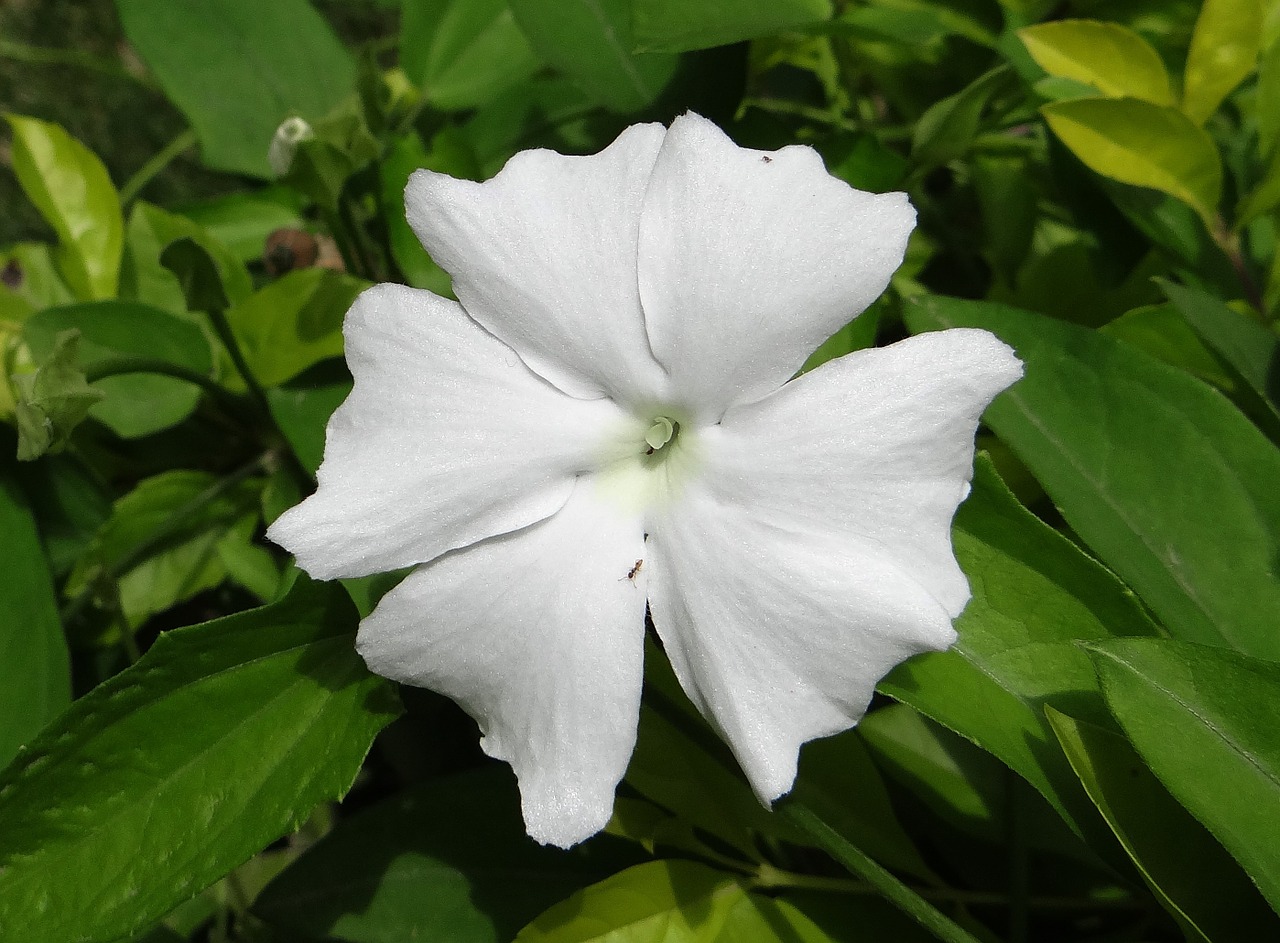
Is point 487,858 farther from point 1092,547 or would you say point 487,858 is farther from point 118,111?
point 118,111

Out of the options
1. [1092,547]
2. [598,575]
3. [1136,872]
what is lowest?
[1136,872]

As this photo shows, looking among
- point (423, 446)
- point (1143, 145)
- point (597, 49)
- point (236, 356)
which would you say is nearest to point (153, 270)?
point (236, 356)

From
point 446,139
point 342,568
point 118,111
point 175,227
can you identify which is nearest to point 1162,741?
point 342,568

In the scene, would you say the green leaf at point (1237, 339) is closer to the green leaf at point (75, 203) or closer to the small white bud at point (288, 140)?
the small white bud at point (288, 140)

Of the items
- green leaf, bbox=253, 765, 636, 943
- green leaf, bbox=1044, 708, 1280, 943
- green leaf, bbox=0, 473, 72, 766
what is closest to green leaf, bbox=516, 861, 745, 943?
green leaf, bbox=253, 765, 636, 943

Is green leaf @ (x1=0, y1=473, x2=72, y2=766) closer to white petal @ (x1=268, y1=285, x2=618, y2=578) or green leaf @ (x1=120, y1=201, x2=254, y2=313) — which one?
green leaf @ (x1=120, y1=201, x2=254, y2=313)

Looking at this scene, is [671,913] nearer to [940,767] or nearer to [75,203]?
[940,767]

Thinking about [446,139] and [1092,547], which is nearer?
[1092,547]
